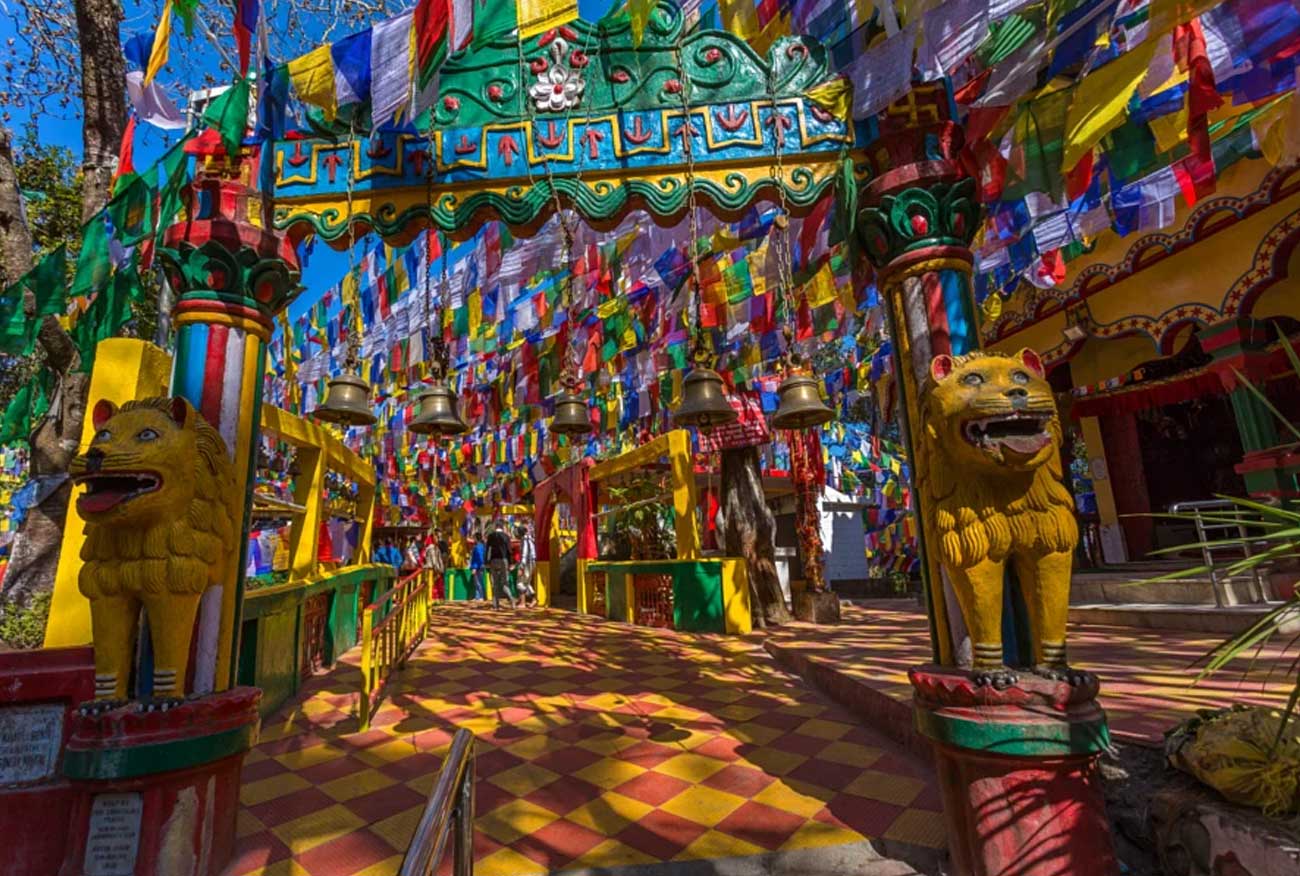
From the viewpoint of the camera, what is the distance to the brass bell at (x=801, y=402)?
4.50 meters

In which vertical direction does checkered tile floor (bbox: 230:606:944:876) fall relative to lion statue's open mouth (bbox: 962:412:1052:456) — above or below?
below

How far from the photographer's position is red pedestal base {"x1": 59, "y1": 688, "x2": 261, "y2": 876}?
7.84ft

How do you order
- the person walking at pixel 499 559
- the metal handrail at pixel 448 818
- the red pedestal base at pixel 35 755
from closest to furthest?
1. the metal handrail at pixel 448 818
2. the red pedestal base at pixel 35 755
3. the person walking at pixel 499 559

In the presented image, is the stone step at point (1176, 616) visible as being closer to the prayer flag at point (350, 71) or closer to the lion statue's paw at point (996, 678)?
the lion statue's paw at point (996, 678)

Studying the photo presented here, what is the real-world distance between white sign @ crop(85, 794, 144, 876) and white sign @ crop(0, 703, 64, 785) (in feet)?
2.06

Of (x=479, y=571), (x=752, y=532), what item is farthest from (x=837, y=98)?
(x=479, y=571)

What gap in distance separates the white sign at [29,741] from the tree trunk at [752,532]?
7.38 m

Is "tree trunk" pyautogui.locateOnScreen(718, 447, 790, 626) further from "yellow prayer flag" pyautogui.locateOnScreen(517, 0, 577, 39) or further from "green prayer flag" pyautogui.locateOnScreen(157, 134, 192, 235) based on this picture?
"green prayer flag" pyautogui.locateOnScreen(157, 134, 192, 235)

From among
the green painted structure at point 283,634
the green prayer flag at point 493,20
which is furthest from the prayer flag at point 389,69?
the green painted structure at point 283,634

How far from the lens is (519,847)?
2771 mm

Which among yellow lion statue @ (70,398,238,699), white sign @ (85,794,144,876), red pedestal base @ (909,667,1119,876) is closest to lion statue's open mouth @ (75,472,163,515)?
yellow lion statue @ (70,398,238,699)

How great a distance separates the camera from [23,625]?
4.95 metres

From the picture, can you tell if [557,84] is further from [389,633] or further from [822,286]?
[389,633]

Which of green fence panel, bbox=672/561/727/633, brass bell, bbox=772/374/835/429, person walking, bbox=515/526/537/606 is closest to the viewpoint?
brass bell, bbox=772/374/835/429
